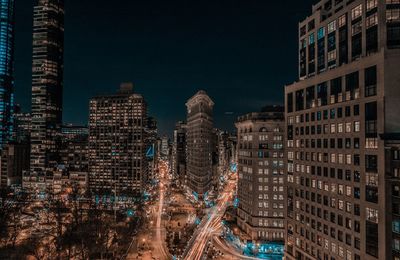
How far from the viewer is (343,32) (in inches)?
2229

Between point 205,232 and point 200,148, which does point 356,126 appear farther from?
point 200,148

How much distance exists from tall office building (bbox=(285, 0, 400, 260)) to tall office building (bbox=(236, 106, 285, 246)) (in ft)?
73.2

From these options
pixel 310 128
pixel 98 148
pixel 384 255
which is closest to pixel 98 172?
pixel 98 148

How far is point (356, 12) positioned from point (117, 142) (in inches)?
5513

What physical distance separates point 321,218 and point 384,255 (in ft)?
49.1

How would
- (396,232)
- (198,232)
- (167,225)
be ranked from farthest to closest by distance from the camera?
(167,225), (198,232), (396,232)

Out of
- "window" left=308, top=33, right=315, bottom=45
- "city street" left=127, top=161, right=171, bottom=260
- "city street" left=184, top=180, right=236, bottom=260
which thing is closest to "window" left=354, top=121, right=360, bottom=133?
"window" left=308, top=33, right=315, bottom=45

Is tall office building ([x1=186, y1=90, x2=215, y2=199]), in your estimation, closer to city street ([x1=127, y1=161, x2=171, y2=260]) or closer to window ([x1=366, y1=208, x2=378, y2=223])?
city street ([x1=127, y1=161, x2=171, y2=260])

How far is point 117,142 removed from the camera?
170 metres

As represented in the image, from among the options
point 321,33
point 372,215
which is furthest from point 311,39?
point 372,215

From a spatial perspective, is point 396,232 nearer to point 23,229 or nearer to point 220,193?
point 23,229

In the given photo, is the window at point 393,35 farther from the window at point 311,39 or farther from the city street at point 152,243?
the city street at point 152,243

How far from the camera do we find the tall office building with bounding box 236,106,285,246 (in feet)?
295

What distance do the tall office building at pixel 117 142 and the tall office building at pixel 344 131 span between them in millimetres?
113677
